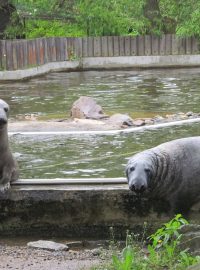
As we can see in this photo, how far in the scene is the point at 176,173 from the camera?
5684mm

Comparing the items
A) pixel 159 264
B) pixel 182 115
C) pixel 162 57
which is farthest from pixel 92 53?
pixel 159 264

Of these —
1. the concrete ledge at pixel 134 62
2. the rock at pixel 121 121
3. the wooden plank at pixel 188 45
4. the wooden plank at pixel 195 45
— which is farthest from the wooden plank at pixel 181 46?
the rock at pixel 121 121

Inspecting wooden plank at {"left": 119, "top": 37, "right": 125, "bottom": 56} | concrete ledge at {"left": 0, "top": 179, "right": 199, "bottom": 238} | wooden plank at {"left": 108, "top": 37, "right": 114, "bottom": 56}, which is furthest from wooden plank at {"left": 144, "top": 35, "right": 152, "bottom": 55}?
concrete ledge at {"left": 0, "top": 179, "right": 199, "bottom": 238}

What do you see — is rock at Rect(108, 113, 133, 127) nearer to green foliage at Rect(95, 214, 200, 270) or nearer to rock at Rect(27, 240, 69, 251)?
rock at Rect(27, 240, 69, 251)

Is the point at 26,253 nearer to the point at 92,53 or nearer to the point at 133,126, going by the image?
the point at 133,126

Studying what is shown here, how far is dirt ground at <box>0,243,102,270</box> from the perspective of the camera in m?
5.09

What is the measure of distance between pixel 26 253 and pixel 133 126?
6734 millimetres

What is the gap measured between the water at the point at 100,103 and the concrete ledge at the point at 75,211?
174cm

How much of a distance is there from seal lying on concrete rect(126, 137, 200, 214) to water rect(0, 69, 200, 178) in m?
2.30

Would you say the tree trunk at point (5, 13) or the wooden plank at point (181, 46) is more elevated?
the tree trunk at point (5, 13)

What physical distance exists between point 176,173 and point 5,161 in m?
1.68

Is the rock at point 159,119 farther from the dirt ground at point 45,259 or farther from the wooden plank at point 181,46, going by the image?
the wooden plank at point 181,46

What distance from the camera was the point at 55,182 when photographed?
631 centimetres

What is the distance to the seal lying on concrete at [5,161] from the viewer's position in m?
6.23
